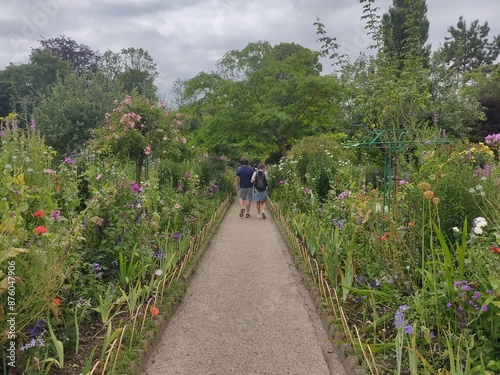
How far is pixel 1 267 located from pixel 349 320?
2.67 m

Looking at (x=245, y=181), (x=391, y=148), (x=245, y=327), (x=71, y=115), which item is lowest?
(x=245, y=327)

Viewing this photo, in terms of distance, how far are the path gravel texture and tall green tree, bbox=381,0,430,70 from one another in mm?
3606

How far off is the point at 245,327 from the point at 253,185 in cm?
701

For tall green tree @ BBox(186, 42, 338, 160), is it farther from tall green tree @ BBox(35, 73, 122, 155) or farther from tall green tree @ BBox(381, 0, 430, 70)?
tall green tree @ BBox(35, 73, 122, 155)

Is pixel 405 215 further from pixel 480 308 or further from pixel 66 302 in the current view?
pixel 66 302

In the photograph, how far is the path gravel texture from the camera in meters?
2.89

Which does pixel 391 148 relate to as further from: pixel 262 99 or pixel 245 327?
pixel 262 99

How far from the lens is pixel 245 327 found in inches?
138

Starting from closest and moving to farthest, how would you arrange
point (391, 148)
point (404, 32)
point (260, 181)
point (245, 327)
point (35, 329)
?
point (35, 329) → point (245, 327) → point (391, 148) → point (404, 32) → point (260, 181)

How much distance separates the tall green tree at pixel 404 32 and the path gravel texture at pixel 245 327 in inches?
142

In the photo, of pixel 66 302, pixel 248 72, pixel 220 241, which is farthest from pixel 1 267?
pixel 248 72

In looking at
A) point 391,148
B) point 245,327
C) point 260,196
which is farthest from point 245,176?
point 245,327

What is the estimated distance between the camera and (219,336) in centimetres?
334

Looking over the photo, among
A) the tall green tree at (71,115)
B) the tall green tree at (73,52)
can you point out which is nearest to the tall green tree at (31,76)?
the tall green tree at (73,52)
